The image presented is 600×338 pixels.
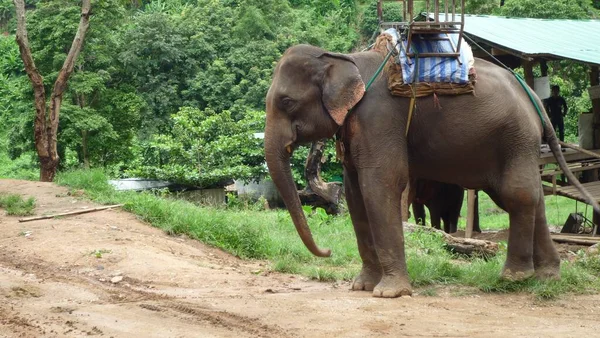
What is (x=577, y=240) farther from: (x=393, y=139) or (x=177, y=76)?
(x=177, y=76)

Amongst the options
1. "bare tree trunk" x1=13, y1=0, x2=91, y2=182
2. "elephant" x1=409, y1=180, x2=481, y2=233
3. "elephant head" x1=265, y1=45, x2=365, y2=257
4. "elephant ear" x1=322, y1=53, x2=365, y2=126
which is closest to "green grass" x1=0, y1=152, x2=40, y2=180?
"bare tree trunk" x1=13, y1=0, x2=91, y2=182

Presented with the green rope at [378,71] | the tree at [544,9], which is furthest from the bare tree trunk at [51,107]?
the tree at [544,9]

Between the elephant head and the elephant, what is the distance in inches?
236

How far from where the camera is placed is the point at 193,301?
7.78 meters

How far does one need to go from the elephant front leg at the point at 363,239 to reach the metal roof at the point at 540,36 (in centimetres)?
679

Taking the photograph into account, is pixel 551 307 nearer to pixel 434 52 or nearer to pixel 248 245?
pixel 434 52

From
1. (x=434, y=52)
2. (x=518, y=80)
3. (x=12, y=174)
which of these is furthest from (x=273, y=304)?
(x=12, y=174)

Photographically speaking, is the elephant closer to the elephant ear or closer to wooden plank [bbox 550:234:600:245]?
wooden plank [bbox 550:234:600:245]

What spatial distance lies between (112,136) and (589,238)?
9.99 meters

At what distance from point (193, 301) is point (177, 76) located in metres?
21.1

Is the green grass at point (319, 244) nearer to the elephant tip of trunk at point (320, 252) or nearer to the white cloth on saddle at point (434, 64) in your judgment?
the elephant tip of trunk at point (320, 252)

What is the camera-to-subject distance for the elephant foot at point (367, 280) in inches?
342

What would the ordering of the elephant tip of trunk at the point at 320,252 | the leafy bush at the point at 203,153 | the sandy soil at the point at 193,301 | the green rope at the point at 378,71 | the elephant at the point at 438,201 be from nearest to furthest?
1. the sandy soil at the point at 193,301
2. the elephant tip of trunk at the point at 320,252
3. the green rope at the point at 378,71
4. the elephant at the point at 438,201
5. the leafy bush at the point at 203,153

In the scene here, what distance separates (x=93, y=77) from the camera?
19688mm
